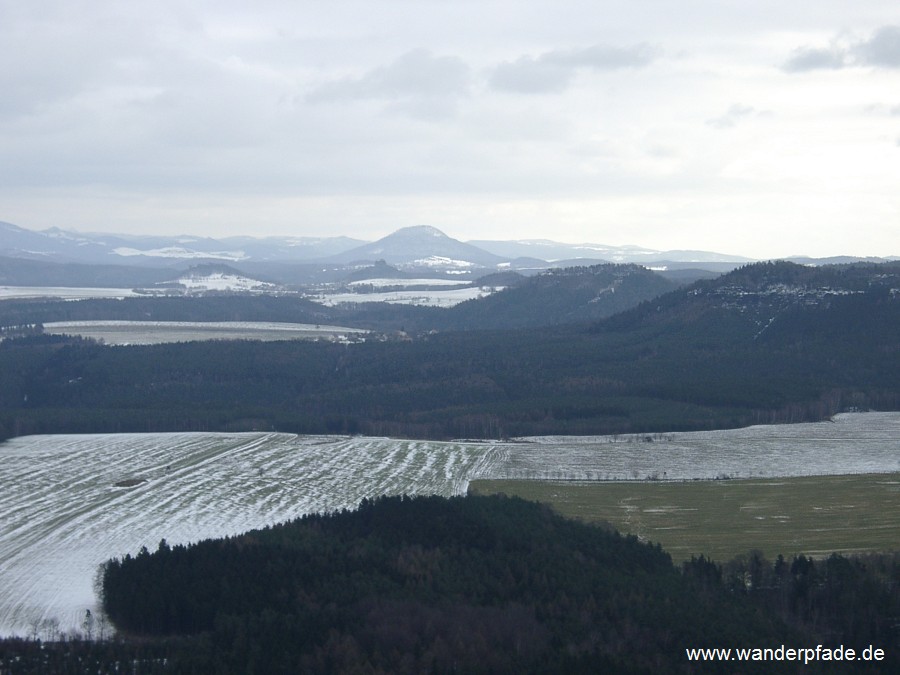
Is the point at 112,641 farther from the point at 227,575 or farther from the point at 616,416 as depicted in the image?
the point at 616,416

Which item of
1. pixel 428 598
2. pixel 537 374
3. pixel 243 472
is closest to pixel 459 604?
pixel 428 598

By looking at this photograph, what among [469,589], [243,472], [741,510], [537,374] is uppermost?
[537,374]

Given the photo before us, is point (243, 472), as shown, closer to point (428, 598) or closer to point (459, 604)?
point (428, 598)

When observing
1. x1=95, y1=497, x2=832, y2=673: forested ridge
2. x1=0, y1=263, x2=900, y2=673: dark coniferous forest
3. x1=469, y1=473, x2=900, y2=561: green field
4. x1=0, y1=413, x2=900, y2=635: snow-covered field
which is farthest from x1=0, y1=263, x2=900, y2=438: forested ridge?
x1=95, y1=497, x2=832, y2=673: forested ridge

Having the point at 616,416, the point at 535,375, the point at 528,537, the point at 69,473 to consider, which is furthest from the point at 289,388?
the point at 528,537

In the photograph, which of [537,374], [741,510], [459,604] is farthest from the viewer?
[537,374]

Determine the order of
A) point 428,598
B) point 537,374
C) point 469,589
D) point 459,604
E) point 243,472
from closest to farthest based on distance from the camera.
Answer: point 459,604, point 428,598, point 469,589, point 243,472, point 537,374

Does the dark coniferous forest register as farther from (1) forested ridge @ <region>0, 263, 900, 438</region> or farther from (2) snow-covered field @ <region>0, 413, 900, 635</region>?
(2) snow-covered field @ <region>0, 413, 900, 635</region>

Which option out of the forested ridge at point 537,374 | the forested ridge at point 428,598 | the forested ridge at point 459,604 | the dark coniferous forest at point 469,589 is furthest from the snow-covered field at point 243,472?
the forested ridge at point 537,374
